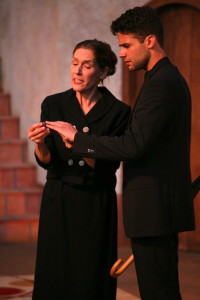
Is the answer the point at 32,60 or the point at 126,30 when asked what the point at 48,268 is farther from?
the point at 32,60

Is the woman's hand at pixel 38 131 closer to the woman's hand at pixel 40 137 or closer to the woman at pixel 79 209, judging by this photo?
the woman's hand at pixel 40 137

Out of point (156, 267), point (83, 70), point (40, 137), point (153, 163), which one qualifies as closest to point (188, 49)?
point (83, 70)

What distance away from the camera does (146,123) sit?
2.29 m

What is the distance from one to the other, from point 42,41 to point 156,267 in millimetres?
4908

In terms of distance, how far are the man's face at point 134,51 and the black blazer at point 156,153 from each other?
48 millimetres

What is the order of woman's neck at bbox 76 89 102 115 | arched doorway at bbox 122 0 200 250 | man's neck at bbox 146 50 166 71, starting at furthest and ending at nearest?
arched doorway at bbox 122 0 200 250 < woman's neck at bbox 76 89 102 115 < man's neck at bbox 146 50 166 71

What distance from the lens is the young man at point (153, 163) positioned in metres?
2.34

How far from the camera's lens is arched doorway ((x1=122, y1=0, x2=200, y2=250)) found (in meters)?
5.65

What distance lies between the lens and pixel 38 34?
704 centimetres

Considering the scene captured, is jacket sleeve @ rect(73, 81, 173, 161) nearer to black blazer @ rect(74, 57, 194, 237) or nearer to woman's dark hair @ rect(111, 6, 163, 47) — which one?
black blazer @ rect(74, 57, 194, 237)

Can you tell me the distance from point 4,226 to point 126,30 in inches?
169

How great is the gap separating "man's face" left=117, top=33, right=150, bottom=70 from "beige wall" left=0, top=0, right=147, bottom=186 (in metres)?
3.61

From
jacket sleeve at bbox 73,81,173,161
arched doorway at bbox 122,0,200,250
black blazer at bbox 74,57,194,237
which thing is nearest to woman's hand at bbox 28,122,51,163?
black blazer at bbox 74,57,194,237

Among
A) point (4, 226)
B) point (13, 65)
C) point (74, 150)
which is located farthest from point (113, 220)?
point (13, 65)
